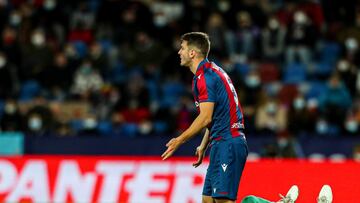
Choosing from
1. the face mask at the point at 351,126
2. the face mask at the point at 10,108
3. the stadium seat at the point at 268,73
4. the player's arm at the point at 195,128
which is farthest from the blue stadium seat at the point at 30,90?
the player's arm at the point at 195,128

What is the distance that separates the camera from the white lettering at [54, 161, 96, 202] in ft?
43.8

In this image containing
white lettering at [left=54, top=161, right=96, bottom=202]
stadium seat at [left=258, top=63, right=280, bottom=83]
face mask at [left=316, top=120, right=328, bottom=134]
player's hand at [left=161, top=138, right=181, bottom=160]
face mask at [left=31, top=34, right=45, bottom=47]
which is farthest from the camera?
face mask at [left=31, top=34, right=45, bottom=47]

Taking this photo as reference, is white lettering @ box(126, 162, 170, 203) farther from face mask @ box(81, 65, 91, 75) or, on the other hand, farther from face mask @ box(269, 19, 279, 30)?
face mask @ box(269, 19, 279, 30)

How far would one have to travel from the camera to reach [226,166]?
8.04 metres

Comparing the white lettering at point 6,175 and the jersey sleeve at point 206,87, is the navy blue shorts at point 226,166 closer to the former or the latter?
the jersey sleeve at point 206,87

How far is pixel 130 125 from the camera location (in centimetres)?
1780

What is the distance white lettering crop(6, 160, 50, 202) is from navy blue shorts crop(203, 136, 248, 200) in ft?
19.2

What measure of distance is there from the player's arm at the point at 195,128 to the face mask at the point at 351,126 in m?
9.33

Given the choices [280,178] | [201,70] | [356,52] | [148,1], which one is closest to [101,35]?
[148,1]

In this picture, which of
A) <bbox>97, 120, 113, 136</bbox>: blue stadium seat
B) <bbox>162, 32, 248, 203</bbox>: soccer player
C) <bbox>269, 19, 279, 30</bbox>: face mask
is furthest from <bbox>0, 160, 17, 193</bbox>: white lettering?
<bbox>269, 19, 279, 30</bbox>: face mask

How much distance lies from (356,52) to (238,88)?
108 inches

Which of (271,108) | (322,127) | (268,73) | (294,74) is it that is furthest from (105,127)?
(322,127)

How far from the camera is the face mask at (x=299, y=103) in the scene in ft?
56.9

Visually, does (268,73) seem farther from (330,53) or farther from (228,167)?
(228,167)
